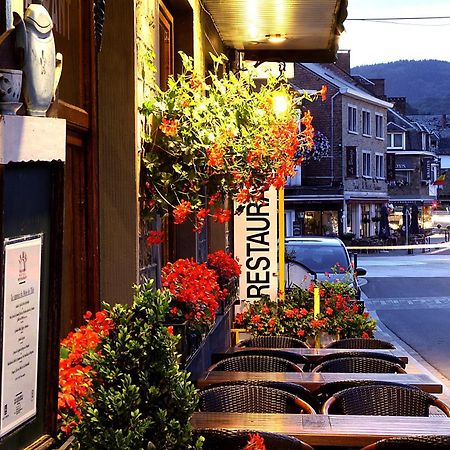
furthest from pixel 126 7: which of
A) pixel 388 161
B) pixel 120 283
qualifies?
pixel 388 161

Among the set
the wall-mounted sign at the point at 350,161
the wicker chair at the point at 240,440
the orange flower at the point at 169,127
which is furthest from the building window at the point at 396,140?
the wicker chair at the point at 240,440

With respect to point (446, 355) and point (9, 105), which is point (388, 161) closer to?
point (446, 355)

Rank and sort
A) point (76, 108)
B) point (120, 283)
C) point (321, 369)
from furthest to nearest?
point (321, 369)
point (120, 283)
point (76, 108)

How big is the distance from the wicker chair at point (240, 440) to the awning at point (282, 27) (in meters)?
5.30

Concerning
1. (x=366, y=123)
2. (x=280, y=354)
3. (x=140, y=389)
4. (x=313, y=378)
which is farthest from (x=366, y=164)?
(x=140, y=389)

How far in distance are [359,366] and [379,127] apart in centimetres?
5444

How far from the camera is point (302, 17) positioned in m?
9.77

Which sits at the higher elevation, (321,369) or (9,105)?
(9,105)

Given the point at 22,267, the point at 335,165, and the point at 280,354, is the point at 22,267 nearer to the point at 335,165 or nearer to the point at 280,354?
the point at 280,354

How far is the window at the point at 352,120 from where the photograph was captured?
5472 cm

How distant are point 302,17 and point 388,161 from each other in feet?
175

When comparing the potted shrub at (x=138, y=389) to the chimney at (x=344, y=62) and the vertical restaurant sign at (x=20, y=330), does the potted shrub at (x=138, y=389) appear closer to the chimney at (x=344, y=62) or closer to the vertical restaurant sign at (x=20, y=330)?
the vertical restaurant sign at (x=20, y=330)

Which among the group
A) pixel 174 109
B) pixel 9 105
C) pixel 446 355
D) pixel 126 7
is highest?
pixel 126 7

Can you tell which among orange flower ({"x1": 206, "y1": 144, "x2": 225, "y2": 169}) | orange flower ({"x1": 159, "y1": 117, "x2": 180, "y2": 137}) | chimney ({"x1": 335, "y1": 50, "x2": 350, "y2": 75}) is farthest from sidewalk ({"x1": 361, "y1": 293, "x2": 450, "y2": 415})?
chimney ({"x1": 335, "y1": 50, "x2": 350, "y2": 75})
